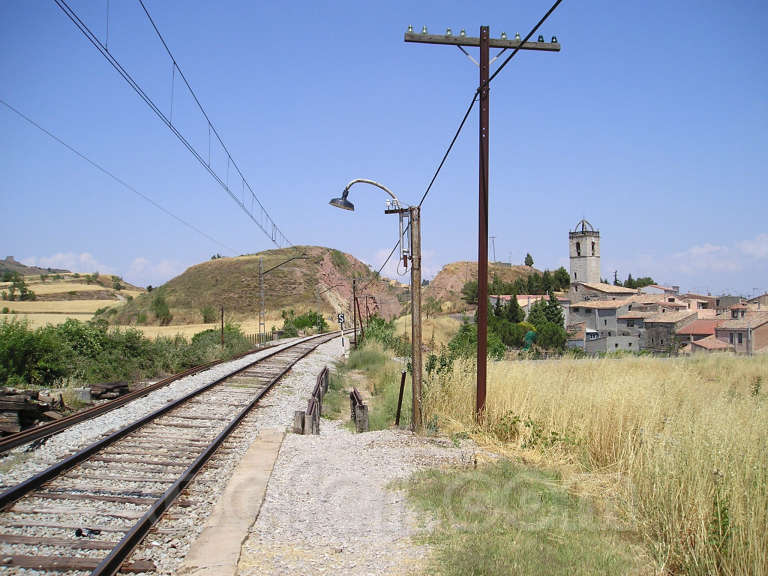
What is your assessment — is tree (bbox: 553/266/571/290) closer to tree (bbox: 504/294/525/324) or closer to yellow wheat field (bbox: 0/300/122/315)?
tree (bbox: 504/294/525/324)

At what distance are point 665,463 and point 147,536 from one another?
192 inches

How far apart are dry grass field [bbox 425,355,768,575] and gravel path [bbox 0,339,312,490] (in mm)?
5839

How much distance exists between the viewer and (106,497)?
7.04m

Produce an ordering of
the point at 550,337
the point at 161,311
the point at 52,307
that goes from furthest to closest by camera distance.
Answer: the point at 52,307, the point at 161,311, the point at 550,337

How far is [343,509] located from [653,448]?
3511 millimetres

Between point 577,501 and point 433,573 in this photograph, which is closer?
point 433,573

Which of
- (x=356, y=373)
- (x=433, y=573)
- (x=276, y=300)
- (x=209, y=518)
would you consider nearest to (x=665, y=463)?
(x=433, y=573)

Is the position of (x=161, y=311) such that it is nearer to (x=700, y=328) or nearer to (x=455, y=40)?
(x=700, y=328)

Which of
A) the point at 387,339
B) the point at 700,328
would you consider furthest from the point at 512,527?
the point at 700,328

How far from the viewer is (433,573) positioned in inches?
199

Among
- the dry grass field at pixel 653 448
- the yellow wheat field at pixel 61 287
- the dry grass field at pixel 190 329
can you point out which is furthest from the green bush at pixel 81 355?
the yellow wheat field at pixel 61 287

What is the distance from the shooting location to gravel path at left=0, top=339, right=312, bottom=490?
8.02 metres

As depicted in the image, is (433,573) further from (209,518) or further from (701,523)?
(209,518)

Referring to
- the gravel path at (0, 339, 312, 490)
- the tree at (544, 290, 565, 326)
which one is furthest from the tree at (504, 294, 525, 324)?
the gravel path at (0, 339, 312, 490)
